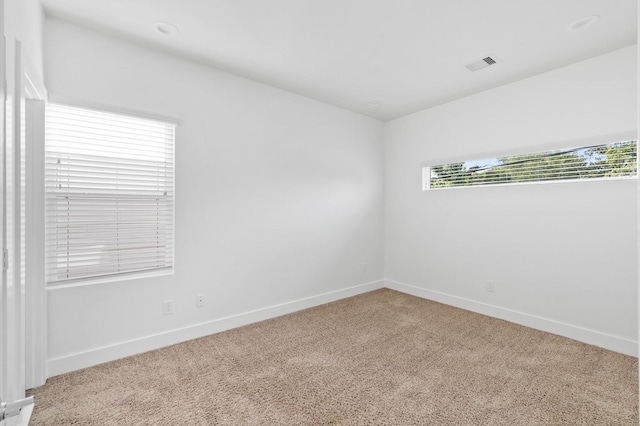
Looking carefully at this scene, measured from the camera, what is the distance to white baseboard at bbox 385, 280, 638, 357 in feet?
8.87

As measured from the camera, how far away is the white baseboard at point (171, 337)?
2.34 metres

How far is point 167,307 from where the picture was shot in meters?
2.79

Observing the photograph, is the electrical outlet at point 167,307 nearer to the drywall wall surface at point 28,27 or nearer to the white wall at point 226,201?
the white wall at point 226,201

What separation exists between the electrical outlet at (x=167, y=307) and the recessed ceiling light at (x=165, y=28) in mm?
2223

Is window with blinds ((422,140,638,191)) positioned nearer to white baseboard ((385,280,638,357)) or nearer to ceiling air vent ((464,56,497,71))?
ceiling air vent ((464,56,497,71))

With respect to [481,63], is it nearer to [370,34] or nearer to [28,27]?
[370,34]

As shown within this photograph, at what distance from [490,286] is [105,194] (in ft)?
12.9

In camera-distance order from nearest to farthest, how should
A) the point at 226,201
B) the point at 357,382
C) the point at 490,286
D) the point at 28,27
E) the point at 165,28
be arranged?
the point at 28,27 → the point at 357,382 → the point at 165,28 → the point at 226,201 → the point at 490,286

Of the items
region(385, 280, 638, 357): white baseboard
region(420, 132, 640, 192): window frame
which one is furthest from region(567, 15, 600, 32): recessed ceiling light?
region(385, 280, 638, 357): white baseboard

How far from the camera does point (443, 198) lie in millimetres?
4047

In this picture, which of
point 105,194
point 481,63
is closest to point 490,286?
point 481,63

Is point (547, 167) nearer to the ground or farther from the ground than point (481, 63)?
nearer to the ground

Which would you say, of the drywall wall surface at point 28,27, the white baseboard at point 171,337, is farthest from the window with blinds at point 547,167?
the drywall wall surface at point 28,27

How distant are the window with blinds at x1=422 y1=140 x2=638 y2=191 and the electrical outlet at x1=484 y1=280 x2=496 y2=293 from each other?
113 centimetres
